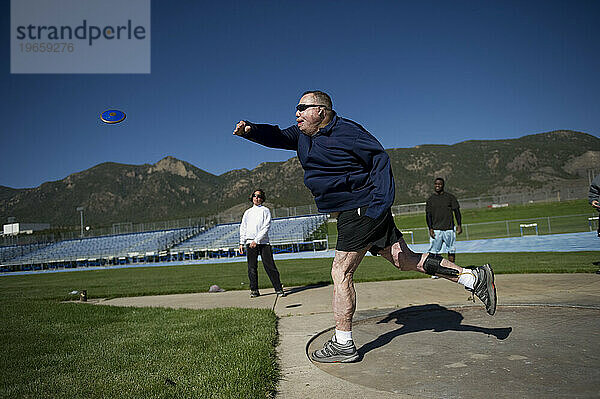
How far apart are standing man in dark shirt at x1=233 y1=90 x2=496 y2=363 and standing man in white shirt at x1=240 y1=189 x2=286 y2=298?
13.4 ft

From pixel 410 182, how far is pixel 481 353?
166 meters

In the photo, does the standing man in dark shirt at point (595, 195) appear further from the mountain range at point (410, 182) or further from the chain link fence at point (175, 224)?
the mountain range at point (410, 182)

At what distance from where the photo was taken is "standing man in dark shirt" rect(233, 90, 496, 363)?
3.61 m

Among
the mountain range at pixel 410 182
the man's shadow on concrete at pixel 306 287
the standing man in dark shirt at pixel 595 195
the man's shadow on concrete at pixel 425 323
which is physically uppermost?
the mountain range at pixel 410 182

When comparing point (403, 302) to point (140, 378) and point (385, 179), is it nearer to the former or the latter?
point (385, 179)

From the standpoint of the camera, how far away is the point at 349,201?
3.68 meters

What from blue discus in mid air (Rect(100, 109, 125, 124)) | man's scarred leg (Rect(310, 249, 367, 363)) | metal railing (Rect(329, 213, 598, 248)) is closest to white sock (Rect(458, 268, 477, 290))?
man's scarred leg (Rect(310, 249, 367, 363))

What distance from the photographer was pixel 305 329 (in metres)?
4.69

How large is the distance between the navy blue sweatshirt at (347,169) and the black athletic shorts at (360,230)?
60 mm

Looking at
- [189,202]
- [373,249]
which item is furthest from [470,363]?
[189,202]

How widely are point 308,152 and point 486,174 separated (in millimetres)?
173044

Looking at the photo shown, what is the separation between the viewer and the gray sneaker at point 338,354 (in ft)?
11.6

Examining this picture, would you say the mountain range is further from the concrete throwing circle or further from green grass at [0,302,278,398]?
the concrete throwing circle

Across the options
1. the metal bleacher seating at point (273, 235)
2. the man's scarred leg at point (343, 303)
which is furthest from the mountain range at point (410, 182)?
the man's scarred leg at point (343, 303)
